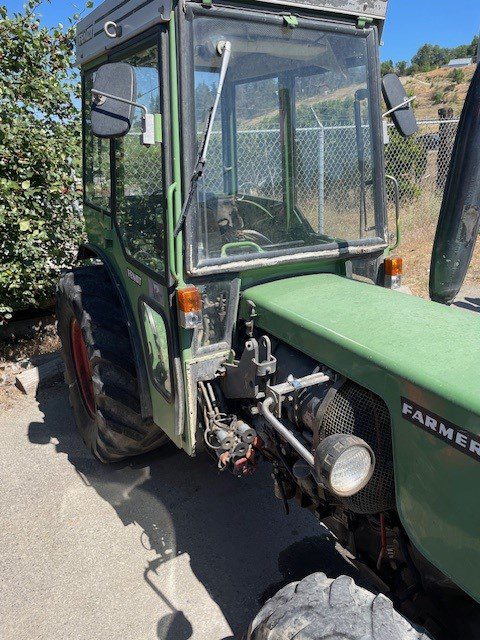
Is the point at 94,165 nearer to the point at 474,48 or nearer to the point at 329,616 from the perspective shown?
the point at 329,616

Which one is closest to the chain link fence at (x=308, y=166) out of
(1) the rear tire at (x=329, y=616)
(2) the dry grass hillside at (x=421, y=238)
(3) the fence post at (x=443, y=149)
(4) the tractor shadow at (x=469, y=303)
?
(1) the rear tire at (x=329, y=616)

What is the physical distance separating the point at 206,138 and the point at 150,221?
602mm

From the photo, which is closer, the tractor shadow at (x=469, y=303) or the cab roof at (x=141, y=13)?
the cab roof at (x=141, y=13)

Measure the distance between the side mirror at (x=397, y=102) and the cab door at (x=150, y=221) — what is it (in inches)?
44.3

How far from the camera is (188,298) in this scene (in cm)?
232

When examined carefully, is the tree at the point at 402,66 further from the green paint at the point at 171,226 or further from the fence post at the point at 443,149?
the green paint at the point at 171,226

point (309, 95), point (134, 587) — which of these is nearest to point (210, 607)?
point (134, 587)

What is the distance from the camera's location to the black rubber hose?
2.04 m

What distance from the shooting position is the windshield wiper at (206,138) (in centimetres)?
209

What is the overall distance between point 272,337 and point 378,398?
0.65 m

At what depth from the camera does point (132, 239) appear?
9.28 feet

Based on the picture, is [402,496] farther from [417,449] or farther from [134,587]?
[134,587]

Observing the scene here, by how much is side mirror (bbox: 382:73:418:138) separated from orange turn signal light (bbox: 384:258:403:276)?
0.64 metres

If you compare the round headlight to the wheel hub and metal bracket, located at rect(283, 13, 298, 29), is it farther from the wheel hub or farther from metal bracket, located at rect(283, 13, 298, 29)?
the wheel hub
